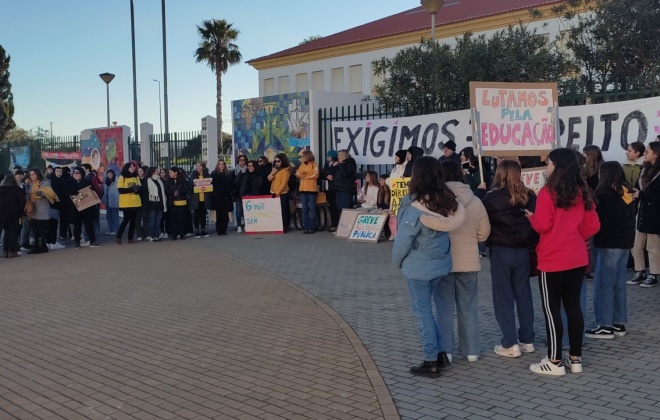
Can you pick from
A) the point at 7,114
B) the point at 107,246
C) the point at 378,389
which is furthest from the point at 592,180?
the point at 7,114

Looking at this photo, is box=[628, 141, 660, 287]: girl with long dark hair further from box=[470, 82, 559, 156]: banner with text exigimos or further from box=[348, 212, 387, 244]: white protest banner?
box=[348, 212, 387, 244]: white protest banner

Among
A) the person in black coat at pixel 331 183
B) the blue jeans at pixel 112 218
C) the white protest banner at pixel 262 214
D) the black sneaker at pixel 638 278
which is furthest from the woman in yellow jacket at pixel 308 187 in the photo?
the black sneaker at pixel 638 278

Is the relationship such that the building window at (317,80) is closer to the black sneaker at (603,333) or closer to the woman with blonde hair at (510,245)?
the black sneaker at (603,333)

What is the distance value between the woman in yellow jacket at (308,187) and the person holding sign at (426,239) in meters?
10.7

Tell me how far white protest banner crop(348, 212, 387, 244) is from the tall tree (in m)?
51.1

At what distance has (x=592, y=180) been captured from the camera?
9.09 meters

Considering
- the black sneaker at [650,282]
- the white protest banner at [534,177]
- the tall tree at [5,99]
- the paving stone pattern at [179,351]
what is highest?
the tall tree at [5,99]

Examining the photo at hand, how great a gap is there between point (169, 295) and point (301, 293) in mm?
1823

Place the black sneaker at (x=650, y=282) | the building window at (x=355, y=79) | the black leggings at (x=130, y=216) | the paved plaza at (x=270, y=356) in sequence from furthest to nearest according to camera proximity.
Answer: the building window at (x=355, y=79), the black leggings at (x=130, y=216), the black sneaker at (x=650, y=282), the paved plaza at (x=270, y=356)

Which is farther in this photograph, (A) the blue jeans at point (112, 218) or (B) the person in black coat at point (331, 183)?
(A) the blue jeans at point (112, 218)

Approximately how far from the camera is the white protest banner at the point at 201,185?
56.5 ft

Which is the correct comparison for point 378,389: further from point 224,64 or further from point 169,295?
point 224,64

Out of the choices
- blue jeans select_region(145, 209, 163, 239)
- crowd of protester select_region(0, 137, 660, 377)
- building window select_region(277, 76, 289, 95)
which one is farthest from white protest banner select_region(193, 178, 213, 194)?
building window select_region(277, 76, 289, 95)

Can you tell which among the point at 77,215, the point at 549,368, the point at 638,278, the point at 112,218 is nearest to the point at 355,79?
the point at 112,218
